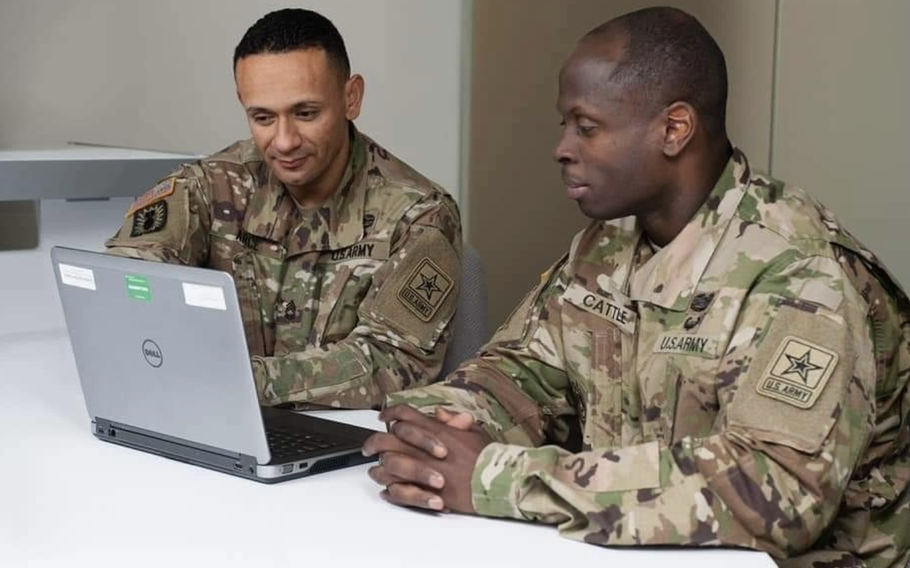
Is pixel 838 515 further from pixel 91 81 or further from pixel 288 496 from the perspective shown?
pixel 91 81

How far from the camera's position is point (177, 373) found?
5.39 feet

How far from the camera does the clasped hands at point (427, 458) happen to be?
1507 millimetres

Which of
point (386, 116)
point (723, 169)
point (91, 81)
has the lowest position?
point (386, 116)

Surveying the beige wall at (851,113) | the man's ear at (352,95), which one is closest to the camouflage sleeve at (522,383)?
the man's ear at (352,95)

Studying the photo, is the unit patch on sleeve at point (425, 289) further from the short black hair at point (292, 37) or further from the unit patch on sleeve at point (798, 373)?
the unit patch on sleeve at point (798, 373)

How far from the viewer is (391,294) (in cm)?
224

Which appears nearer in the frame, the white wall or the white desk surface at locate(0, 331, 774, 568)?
the white desk surface at locate(0, 331, 774, 568)

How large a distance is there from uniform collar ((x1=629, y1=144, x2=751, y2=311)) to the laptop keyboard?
474 mm

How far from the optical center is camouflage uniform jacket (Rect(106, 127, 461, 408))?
7.31ft

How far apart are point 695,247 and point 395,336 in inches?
25.5

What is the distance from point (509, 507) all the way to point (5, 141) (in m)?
2.31

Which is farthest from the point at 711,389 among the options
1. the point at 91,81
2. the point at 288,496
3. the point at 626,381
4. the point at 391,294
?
the point at 91,81

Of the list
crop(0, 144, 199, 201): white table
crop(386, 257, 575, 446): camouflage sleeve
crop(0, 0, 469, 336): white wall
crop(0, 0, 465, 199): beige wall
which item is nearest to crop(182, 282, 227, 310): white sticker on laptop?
crop(386, 257, 575, 446): camouflage sleeve

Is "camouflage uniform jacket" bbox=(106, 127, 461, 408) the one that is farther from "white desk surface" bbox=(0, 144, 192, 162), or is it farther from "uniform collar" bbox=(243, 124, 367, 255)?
"white desk surface" bbox=(0, 144, 192, 162)
